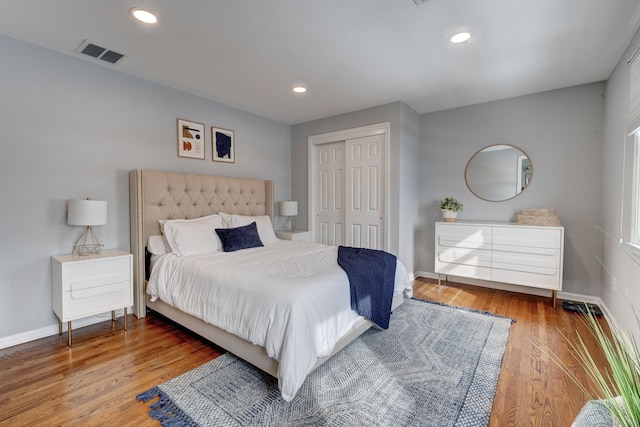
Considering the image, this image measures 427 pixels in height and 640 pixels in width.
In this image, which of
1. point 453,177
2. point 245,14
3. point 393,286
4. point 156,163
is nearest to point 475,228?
point 453,177

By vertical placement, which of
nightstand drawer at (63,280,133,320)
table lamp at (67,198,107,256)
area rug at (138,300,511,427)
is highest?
table lamp at (67,198,107,256)

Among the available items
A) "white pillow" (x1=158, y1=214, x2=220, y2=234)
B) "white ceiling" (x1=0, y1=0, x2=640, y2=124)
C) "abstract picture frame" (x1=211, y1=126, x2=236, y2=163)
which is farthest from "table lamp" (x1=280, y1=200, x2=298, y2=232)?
"white ceiling" (x1=0, y1=0, x2=640, y2=124)

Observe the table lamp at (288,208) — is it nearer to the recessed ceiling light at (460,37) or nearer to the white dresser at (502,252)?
the white dresser at (502,252)

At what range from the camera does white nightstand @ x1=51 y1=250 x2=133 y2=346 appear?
2447 millimetres

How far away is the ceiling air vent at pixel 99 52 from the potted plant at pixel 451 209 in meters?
3.91

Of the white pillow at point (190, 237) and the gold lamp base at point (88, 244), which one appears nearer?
the gold lamp base at point (88, 244)

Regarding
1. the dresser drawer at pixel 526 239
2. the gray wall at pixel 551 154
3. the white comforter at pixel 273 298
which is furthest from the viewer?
the gray wall at pixel 551 154

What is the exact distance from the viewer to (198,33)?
235 cm

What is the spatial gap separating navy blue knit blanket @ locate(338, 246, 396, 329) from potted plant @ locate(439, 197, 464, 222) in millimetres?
1605

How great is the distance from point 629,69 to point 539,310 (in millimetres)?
2337

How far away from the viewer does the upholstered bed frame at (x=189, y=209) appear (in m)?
2.20

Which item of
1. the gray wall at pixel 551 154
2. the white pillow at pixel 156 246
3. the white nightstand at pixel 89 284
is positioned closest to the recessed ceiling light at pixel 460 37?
the gray wall at pixel 551 154

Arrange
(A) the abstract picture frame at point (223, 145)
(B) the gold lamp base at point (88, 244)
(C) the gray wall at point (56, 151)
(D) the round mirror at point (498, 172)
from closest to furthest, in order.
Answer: (C) the gray wall at point (56, 151)
(B) the gold lamp base at point (88, 244)
(D) the round mirror at point (498, 172)
(A) the abstract picture frame at point (223, 145)

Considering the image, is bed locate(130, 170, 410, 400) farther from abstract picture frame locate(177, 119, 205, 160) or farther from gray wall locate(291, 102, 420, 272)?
gray wall locate(291, 102, 420, 272)
